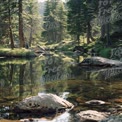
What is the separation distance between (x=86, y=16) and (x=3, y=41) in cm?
1589

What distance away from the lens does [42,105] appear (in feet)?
42.6

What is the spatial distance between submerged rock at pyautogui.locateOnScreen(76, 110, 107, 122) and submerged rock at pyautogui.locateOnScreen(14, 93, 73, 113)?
52.1 inches

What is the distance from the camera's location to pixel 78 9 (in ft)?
190

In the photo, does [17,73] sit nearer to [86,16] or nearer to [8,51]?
[8,51]

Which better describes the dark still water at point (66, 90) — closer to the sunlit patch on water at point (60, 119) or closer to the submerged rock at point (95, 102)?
the sunlit patch on water at point (60, 119)

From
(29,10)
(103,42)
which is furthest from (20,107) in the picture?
(29,10)

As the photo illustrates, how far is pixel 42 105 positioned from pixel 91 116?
225 centimetres

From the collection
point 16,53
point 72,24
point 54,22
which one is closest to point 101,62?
point 16,53

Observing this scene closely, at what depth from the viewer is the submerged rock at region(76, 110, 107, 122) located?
1145 centimetres

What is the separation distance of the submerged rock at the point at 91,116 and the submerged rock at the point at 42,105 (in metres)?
1.32

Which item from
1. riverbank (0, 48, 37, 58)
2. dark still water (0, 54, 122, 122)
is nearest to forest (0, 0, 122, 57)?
riverbank (0, 48, 37, 58)

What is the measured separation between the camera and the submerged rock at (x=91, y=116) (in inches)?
451

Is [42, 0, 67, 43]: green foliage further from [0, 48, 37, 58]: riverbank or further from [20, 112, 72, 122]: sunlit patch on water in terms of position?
[20, 112, 72, 122]: sunlit patch on water

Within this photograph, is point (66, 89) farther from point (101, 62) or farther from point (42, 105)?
point (101, 62)
